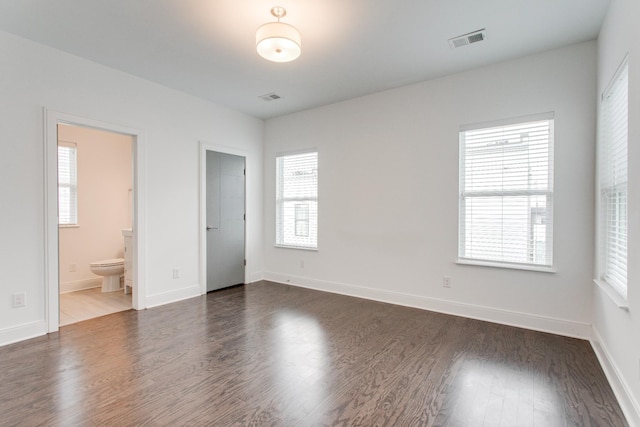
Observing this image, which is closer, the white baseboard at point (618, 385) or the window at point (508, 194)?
the white baseboard at point (618, 385)

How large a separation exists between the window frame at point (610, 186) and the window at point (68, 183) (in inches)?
250

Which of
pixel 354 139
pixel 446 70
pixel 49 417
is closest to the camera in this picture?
pixel 49 417

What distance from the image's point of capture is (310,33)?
2.88 metres

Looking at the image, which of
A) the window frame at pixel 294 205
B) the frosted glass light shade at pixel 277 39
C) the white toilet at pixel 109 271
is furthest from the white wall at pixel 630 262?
the white toilet at pixel 109 271

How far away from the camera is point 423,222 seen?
3.94 m

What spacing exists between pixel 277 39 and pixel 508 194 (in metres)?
2.75

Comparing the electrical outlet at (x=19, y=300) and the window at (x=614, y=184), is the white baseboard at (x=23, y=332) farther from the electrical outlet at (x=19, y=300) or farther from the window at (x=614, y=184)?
the window at (x=614, y=184)

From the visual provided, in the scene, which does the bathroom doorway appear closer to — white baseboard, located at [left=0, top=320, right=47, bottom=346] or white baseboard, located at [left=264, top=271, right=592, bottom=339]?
white baseboard, located at [left=0, top=320, right=47, bottom=346]

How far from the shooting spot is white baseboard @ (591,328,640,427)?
1.82 meters

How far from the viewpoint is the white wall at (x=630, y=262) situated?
184 centimetres

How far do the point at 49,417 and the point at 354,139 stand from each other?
160 inches

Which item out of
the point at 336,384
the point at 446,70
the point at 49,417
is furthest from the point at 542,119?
the point at 49,417

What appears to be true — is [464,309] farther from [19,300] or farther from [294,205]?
[19,300]

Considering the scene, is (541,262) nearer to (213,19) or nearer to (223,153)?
(213,19)
